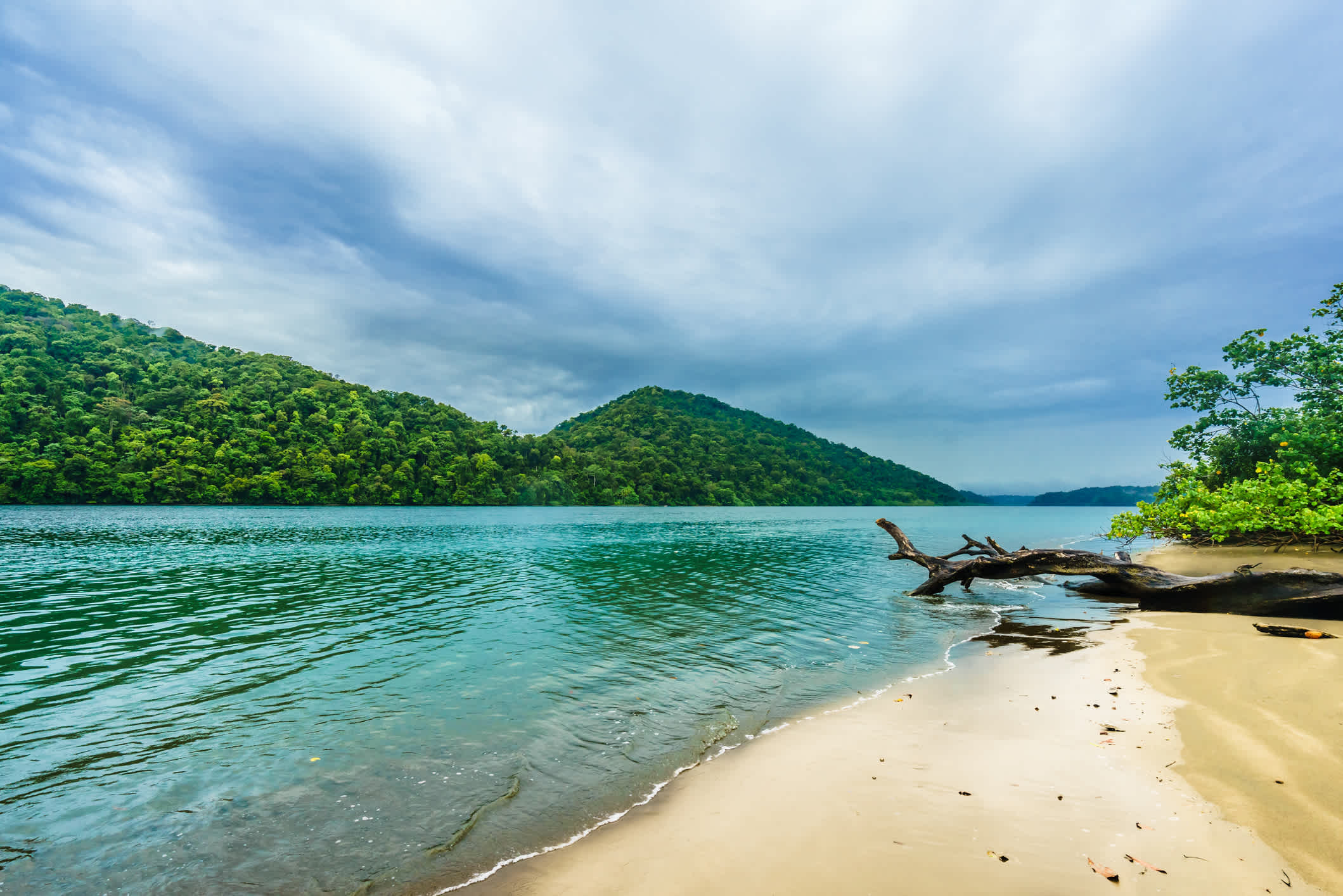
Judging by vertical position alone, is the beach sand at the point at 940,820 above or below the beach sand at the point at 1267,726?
below

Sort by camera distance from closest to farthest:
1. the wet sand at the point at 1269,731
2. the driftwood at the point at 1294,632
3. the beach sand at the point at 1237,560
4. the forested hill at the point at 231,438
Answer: the wet sand at the point at 1269,731, the driftwood at the point at 1294,632, the beach sand at the point at 1237,560, the forested hill at the point at 231,438

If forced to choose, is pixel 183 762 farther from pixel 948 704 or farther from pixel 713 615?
pixel 713 615

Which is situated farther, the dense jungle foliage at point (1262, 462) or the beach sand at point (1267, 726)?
the dense jungle foliage at point (1262, 462)

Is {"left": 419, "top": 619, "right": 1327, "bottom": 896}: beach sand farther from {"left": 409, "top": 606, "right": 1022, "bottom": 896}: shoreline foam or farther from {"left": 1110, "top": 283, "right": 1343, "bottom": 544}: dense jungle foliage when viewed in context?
{"left": 1110, "top": 283, "right": 1343, "bottom": 544}: dense jungle foliage

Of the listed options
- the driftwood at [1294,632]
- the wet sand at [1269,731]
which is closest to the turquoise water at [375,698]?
the wet sand at [1269,731]

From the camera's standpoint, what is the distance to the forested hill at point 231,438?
102m

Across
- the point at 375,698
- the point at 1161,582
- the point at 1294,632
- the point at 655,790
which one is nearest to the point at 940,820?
the point at 655,790

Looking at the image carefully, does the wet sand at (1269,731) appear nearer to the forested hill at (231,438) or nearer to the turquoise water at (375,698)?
the turquoise water at (375,698)

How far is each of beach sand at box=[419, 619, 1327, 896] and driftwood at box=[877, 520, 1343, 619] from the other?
9.33m

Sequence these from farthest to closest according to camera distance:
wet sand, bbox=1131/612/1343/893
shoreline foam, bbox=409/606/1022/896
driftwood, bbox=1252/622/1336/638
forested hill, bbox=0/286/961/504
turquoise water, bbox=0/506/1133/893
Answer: forested hill, bbox=0/286/961/504, driftwood, bbox=1252/622/1336/638, turquoise water, bbox=0/506/1133/893, shoreline foam, bbox=409/606/1022/896, wet sand, bbox=1131/612/1343/893

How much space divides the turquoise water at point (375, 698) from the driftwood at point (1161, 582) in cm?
141

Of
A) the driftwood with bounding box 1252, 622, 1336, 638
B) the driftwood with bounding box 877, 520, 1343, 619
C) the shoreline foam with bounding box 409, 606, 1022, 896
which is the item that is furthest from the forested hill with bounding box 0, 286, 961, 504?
the driftwood with bounding box 1252, 622, 1336, 638

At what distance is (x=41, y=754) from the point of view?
754cm

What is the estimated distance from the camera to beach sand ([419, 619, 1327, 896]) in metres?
4.35
